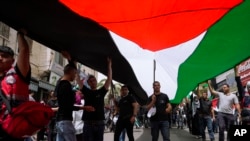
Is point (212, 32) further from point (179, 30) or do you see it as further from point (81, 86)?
point (81, 86)

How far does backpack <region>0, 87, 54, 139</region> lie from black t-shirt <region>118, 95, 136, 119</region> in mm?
4510

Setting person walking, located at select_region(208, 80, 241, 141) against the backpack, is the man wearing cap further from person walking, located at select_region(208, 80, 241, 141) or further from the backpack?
person walking, located at select_region(208, 80, 241, 141)

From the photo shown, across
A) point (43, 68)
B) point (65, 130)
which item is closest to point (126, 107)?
point (65, 130)

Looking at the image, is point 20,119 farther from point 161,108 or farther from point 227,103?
point 227,103

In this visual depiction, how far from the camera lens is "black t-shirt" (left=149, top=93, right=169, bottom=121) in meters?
6.67

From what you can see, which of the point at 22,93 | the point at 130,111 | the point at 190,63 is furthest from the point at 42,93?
the point at 22,93

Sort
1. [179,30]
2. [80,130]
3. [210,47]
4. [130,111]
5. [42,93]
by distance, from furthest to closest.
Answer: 1. [42,93]
2. [130,111]
3. [80,130]
4. [210,47]
5. [179,30]

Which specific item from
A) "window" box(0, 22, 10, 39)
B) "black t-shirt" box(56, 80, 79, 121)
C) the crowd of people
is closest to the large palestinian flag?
the crowd of people

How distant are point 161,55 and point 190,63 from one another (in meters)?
0.68

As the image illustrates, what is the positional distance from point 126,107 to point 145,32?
115 inches

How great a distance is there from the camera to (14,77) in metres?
2.63

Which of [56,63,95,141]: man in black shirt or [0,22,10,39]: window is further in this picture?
[0,22,10,39]: window

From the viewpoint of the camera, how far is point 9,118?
2498mm

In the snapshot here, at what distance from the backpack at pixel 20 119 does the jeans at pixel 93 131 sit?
107 inches
